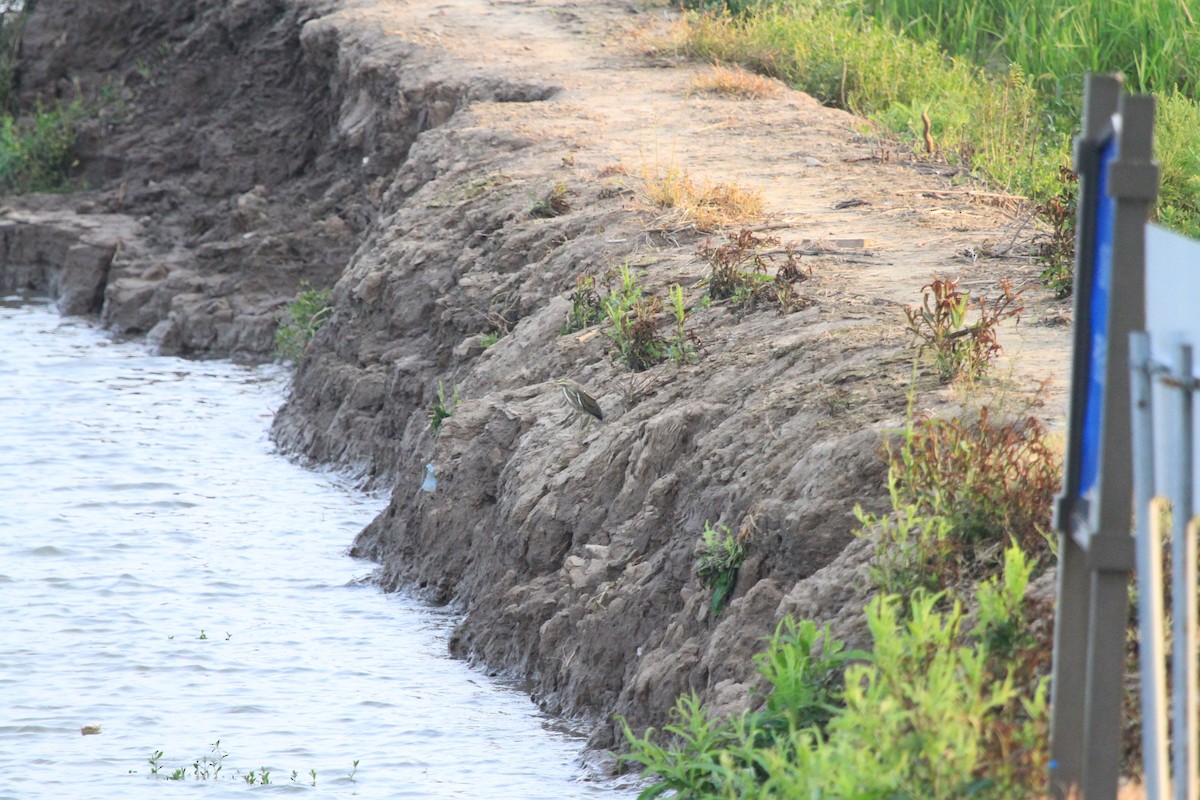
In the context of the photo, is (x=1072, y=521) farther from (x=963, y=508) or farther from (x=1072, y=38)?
(x=1072, y=38)

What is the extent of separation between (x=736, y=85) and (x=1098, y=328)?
8.61 metres

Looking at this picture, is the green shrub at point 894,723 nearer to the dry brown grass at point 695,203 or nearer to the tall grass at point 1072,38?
the dry brown grass at point 695,203

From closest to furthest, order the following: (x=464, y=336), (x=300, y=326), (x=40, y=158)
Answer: (x=464, y=336), (x=300, y=326), (x=40, y=158)

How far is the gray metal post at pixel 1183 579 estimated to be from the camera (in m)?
2.33

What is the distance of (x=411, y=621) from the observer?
22.4 ft

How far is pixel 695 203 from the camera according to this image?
780cm

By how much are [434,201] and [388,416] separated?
1.64 meters

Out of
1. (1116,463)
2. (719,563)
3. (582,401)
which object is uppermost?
(1116,463)

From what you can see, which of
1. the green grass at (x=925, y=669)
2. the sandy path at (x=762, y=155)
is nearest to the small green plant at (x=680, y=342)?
the sandy path at (x=762, y=155)

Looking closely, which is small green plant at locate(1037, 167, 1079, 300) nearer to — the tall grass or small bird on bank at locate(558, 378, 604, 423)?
small bird on bank at locate(558, 378, 604, 423)

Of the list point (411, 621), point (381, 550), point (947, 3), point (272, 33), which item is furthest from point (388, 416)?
point (272, 33)

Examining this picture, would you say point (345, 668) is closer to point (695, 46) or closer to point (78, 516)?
point (78, 516)

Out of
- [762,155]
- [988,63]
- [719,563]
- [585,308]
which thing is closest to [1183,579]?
[719,563]

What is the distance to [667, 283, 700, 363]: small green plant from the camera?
627cm
